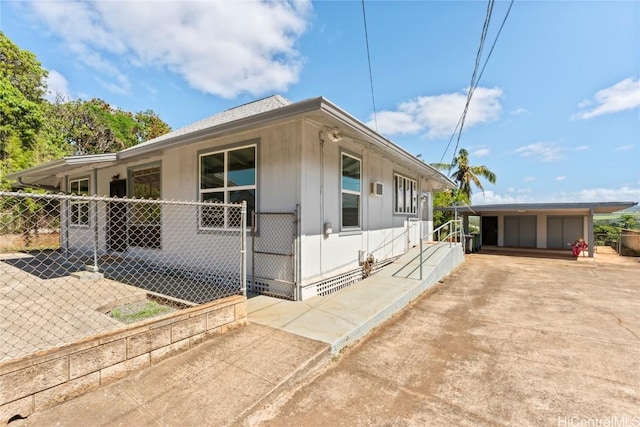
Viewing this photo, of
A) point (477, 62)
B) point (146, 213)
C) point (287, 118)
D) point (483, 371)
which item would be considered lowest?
point (483, 371)

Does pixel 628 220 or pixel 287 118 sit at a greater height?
pixel 287 118

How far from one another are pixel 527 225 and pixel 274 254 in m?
18.5

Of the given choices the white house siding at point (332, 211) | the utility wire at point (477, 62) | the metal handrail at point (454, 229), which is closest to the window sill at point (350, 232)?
the white house siding at point (332, 211)

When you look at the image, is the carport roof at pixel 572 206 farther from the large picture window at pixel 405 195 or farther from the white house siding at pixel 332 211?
the white house siding at pixel 332 211

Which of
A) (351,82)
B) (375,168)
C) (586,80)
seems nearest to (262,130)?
(375,168)

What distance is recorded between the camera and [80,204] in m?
9.18

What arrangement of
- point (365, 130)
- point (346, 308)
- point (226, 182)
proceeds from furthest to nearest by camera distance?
point (226, 182)
point (365, 130)
point (346, 308)

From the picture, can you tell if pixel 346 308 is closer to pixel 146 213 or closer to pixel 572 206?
pixel 146 213

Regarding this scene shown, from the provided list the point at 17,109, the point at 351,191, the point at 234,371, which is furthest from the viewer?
the point at 17,109

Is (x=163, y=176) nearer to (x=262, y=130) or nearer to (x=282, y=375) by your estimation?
(x=262, y=130)

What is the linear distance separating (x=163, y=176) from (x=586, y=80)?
10.6 metres

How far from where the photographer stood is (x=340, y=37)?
7.54 m

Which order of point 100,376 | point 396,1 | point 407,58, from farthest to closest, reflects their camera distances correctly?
point 407,58 → point 396,1 → point 100,376

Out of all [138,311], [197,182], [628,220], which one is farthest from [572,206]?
[628,220]
